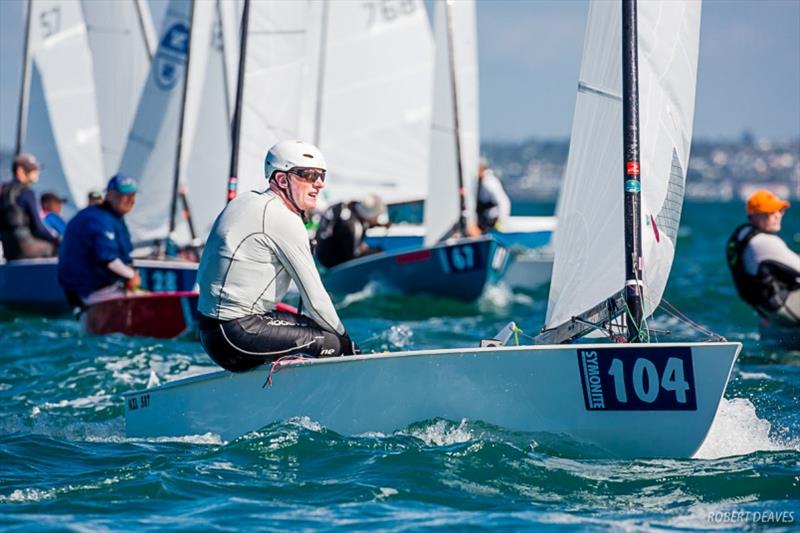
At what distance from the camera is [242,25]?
11.6 m

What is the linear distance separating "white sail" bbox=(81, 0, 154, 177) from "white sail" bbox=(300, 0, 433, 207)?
2202 mm

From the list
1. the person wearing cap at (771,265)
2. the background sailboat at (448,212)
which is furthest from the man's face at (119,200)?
the person wearing cap at (771,265)

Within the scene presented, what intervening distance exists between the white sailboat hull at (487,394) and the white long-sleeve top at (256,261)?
0.93 ft

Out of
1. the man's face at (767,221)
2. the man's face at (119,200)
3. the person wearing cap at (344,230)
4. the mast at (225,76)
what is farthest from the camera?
the mast at (225,76)

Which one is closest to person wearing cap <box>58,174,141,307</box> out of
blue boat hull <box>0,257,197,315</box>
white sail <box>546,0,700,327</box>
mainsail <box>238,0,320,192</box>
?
blue boat hull <box>0,257,197,315</box>

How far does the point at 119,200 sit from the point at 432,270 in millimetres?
3804

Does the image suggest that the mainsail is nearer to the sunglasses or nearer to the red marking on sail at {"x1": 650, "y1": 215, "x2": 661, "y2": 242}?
the sunglasses

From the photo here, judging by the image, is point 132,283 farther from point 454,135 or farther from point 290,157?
point 290,157

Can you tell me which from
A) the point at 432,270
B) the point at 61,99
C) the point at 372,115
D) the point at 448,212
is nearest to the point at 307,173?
the point at 432,270

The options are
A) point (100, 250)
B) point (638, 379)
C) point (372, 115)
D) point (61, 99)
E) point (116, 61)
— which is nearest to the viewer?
point (638, 379)

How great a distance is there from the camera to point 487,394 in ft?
17.1

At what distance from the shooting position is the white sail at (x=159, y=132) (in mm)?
13766

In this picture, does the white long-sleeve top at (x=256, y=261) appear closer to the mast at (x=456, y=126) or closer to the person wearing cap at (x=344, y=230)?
the person wearing cap at (x=344, y=230)

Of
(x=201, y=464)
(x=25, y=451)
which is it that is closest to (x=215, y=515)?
(x=201, y=464)
